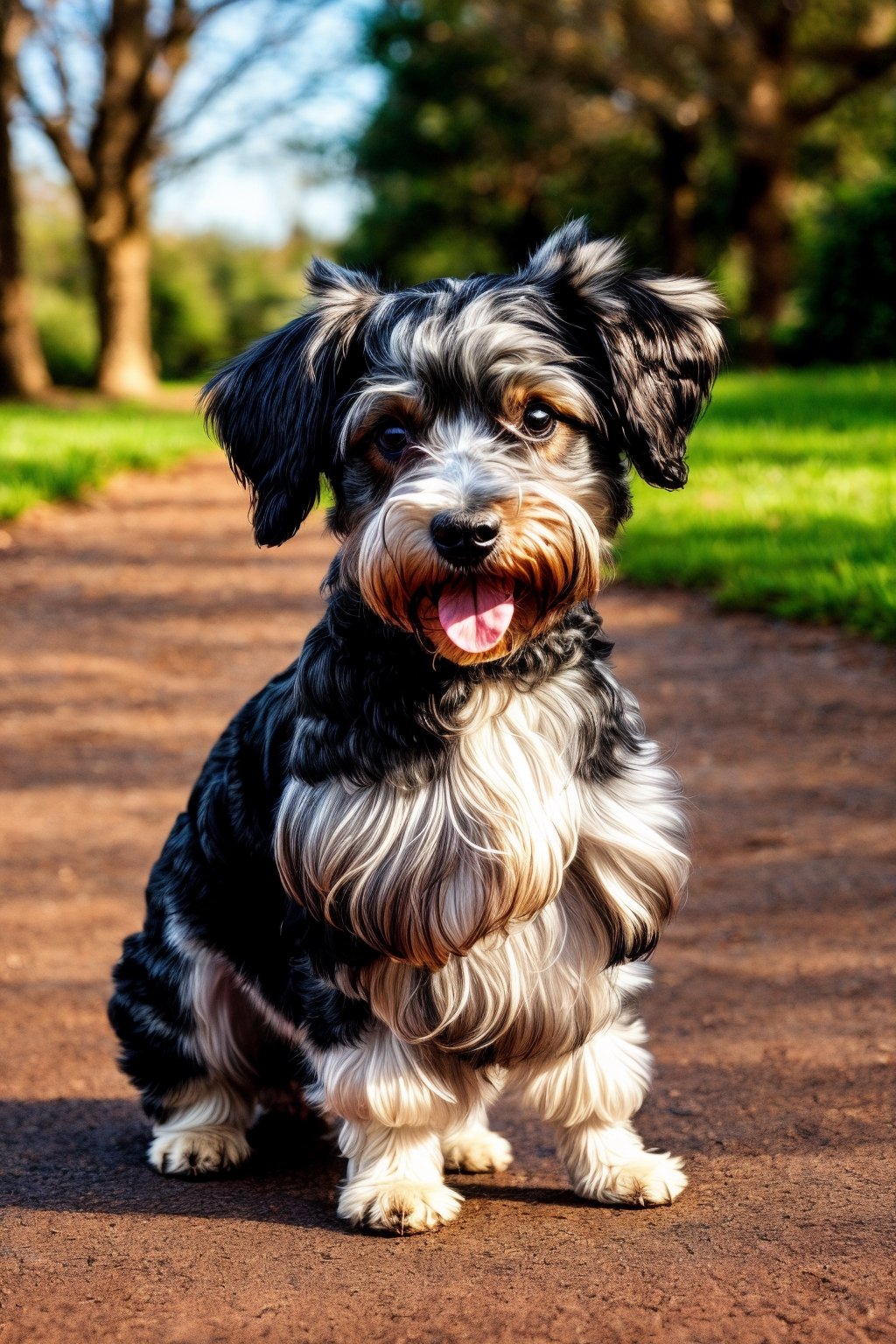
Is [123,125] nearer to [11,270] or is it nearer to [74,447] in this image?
[11,270]

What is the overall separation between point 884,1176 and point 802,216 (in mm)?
33094

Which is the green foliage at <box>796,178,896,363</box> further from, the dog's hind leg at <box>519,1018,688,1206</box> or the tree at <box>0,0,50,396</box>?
the dog's hind leg at <box>519,1018,688,1206</box>

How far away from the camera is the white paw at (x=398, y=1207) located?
10.3 ft

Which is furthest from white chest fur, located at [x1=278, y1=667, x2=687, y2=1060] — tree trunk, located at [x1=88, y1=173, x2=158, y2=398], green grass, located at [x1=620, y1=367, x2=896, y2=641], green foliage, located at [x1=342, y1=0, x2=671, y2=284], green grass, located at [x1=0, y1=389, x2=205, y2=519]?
green foliage, located at [x1=342, y1=0, x2=671, y2=284]

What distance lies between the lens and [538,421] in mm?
3139

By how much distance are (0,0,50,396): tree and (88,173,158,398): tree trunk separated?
1.79 m

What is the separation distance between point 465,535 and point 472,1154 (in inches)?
67.2

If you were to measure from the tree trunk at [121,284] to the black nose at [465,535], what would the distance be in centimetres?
2161

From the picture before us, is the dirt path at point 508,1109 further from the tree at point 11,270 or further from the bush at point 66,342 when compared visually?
the bush at point 66,342

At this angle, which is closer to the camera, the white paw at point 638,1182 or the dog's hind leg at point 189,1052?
the white paw at point 638,1182

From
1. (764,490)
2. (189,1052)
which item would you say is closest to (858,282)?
(764,490)

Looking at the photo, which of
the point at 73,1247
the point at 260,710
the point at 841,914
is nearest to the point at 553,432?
the point at 260,710

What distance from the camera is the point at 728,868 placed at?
5.62 metres

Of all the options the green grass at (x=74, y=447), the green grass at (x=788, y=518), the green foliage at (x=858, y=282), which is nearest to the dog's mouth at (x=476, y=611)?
the green grass at (x=788, y=518)
